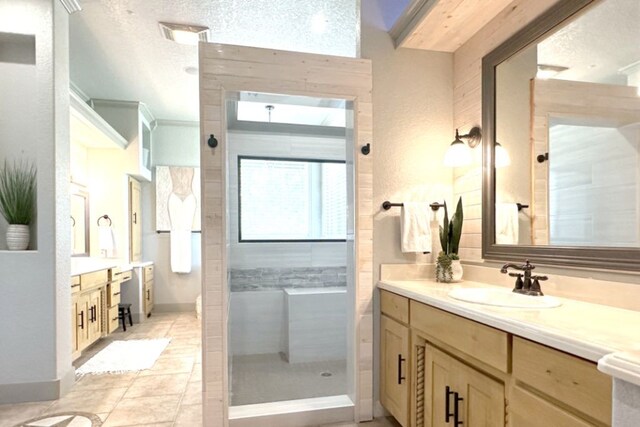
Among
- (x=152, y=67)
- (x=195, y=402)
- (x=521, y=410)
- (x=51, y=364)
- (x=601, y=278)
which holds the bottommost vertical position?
(x=195, y=402)

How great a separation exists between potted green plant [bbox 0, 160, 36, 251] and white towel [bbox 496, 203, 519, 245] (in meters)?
3.13

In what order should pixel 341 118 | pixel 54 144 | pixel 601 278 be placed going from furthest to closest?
pixel 341 118 < pixel 54 144 < pixel 601 278

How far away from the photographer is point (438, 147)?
231 cm

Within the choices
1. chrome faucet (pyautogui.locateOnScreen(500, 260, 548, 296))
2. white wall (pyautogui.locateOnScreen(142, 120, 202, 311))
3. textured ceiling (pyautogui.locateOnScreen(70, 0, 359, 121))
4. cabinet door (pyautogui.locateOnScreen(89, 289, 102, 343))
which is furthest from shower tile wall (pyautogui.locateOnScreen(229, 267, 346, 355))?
chrome faucet (pyautogui.locateOnScreen(500, 260, 548, 296))

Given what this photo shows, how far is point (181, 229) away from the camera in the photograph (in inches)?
199

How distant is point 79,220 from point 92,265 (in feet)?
2.85

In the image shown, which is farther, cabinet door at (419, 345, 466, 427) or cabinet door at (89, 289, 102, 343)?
cabinet door at (89, 289, 102, 343)

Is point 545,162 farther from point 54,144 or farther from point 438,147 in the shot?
point 54,144

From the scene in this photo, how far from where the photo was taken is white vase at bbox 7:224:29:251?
2.44 m

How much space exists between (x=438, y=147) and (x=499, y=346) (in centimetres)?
143

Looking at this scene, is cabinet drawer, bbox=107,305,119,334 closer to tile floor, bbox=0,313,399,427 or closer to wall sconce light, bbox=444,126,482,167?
tile floor, bbox=0,313,399,427

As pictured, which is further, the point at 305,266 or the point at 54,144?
the point at 305,266

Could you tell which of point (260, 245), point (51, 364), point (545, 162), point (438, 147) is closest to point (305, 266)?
point (260, 245)

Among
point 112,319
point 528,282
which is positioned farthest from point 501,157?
point 112,319
